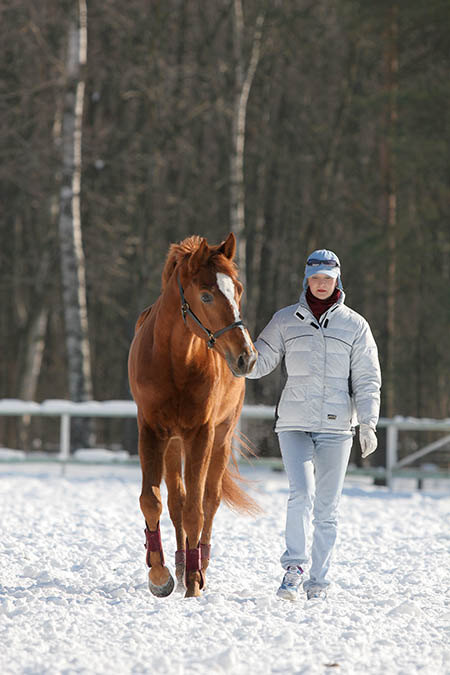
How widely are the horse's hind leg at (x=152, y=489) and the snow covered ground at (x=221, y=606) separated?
0.23m

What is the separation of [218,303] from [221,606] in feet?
5.33

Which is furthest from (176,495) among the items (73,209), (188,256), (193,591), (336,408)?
(73,209)

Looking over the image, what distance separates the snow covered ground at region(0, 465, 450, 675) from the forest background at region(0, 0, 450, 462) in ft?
29.5

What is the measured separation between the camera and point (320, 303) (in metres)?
5.90

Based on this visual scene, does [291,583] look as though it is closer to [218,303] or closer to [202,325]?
[202,325]

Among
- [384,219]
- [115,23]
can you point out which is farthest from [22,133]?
[384,219]

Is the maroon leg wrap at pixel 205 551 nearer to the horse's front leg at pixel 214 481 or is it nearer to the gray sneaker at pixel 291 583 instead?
the horse's front leg at pixel 214 481

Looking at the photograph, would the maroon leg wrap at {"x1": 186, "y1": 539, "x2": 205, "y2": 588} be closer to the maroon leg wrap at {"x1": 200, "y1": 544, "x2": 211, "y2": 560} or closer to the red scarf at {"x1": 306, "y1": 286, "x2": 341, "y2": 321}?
the maroon leg wrap at {"x1": 200, "y1": 544, "x2": 211, "y2": 560}

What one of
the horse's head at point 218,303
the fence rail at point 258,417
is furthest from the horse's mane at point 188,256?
the fence rail at point 258,417

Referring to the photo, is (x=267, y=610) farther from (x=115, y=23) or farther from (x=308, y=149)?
(x=308, y=149)

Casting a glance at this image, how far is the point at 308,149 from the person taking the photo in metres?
25.3

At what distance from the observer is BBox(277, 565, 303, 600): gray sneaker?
17.9ft

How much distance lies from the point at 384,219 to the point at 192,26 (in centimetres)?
796

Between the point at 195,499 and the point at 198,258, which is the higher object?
the point at 198,258
